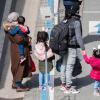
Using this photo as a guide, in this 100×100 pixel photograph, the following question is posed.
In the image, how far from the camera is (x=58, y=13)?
14445mm

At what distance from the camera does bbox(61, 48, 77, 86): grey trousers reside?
10648 mm

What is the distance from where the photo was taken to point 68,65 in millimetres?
10727

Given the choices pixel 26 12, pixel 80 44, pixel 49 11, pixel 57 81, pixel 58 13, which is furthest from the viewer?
pixel 26 12

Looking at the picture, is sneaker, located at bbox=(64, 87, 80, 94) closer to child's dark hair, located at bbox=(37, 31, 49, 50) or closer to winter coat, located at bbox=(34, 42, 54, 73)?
winter coat, located at bbox=(34, 42, 54, 73)

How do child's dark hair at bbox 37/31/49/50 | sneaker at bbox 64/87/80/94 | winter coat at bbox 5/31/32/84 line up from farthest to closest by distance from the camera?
winter coat at bbox 5/31/32/84 < sneaker at bbox 64/87/80/94 < child's dark hair at bbox 37/31/49/50

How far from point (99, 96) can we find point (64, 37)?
1.41m

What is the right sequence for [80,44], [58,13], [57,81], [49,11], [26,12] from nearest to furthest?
1. [80,44]
2. [57,81]
3. [49,11]
4. [58,13]
5. [26,12]

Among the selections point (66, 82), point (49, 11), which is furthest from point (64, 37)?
point (49, 11)

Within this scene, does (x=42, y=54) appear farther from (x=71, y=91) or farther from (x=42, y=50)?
(x=71, y=91)

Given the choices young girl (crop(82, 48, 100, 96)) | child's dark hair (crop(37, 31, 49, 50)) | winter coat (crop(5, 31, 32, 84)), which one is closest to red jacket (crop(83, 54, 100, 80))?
young girl (crop(82, 48, 100, 96))

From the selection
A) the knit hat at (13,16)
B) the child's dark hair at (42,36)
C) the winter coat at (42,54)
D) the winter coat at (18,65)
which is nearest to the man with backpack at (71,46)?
the winter coat at (42,54)

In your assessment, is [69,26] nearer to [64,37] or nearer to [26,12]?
[64,37]

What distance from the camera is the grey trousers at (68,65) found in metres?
10.6

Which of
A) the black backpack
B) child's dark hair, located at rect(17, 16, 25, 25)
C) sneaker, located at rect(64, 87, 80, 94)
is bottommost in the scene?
sneaker, located at rect(64, 87, 80, 94)
